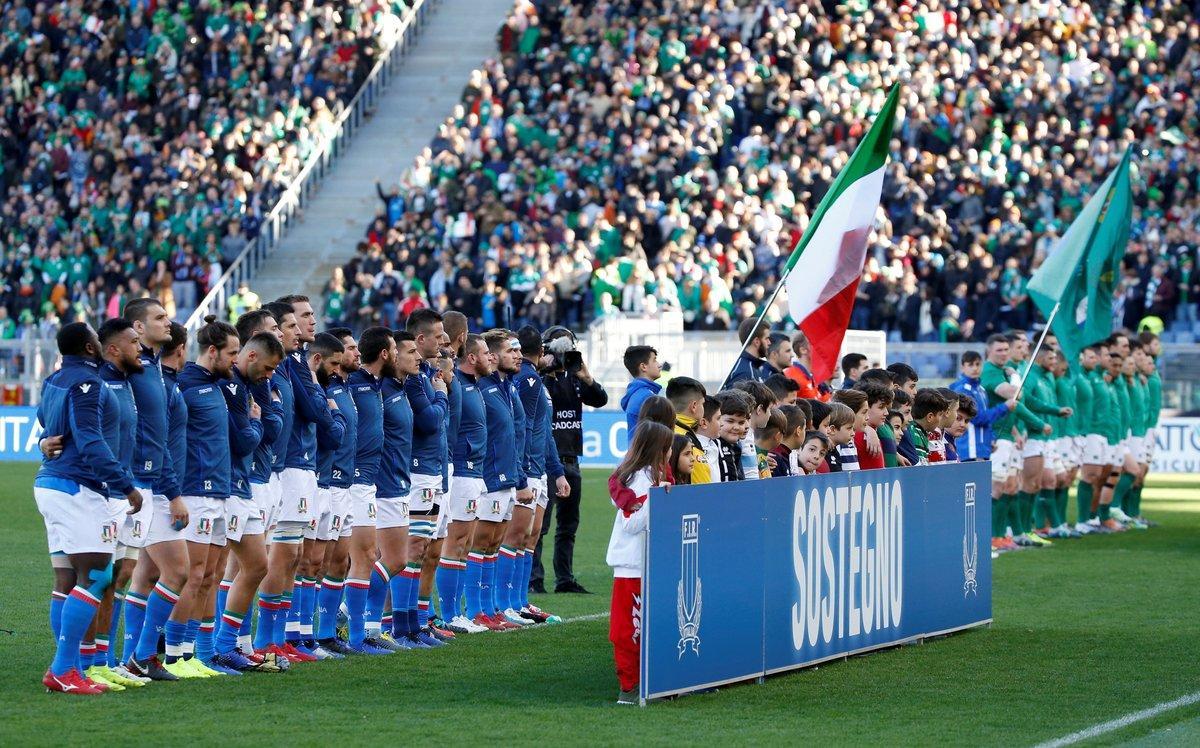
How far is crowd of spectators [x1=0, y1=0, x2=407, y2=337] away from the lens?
36062mm

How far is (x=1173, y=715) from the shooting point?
9.96m

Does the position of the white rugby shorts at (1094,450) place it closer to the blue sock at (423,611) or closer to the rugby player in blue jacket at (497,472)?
the rugby player in blue jacket at (497,472)

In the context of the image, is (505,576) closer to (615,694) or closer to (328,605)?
(328,605)

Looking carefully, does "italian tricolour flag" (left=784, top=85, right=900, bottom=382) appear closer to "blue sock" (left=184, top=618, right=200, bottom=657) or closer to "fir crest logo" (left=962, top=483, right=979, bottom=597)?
"fir crest logo" (left=962, top=483, right=979, bottom=597)

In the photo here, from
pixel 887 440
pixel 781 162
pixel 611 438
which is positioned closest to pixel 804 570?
pixel 887 440

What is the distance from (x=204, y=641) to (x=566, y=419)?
486 cm

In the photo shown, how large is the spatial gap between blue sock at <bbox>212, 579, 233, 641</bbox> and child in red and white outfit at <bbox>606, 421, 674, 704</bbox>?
2553 mm

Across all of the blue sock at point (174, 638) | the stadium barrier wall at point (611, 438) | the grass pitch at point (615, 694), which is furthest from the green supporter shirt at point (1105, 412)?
the blue sock at point (174, 638)

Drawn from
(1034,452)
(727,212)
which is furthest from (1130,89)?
(1034,452)

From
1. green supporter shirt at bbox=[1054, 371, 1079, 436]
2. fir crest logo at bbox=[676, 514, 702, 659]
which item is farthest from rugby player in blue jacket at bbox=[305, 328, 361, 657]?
green supporter shirt at bbox=[1054, 371, 1079, 436]

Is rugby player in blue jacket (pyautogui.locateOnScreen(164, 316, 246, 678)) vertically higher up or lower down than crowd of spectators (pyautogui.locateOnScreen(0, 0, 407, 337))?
lower down

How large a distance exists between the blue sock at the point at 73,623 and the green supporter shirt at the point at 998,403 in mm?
11764

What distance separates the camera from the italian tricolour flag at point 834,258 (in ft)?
44.7

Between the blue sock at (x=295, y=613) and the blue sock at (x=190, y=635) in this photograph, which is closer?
the blue sock at (x=190, y=635)
